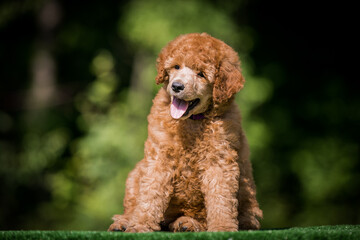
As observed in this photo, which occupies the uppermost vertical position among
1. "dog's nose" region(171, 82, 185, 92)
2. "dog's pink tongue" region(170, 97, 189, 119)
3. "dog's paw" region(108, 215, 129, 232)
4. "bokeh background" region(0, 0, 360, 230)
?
"bokeh background" region(0, 0, 360, 230)

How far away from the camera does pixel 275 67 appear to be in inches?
472

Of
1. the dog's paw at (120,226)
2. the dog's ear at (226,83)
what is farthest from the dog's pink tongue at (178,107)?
the dog's paw at (120,226)

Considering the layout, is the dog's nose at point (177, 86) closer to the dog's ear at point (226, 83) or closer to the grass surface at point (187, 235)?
the dog's ear at point (226, 83)

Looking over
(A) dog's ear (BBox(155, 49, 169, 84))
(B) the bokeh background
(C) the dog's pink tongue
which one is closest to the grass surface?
(C) the dog's pink tongue

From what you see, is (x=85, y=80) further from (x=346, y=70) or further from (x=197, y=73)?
(x=197, y=73)

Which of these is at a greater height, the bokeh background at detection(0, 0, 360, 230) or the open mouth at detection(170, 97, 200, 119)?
the bokeh background at detection(0, 0, 360, 230)

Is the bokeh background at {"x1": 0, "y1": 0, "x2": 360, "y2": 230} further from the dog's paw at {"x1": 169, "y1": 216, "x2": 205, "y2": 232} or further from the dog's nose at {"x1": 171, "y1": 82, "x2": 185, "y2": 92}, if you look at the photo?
the dog's nose at {"x1": 171, "y1": 82, "x2": 185, "y2": 92}

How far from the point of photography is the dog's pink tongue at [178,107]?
3.72m

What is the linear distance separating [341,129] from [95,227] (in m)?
6.88

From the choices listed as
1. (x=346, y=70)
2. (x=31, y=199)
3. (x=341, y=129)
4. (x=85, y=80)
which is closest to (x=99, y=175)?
(x=31, y=199)

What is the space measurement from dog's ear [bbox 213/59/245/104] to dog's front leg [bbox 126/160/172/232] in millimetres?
767

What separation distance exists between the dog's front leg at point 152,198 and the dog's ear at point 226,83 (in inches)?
30.2

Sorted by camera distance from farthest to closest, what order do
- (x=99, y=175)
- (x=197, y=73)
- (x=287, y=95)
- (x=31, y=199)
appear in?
(x=287, y=95)
(x=31, y=199)
(x=99, y=175)
(x=197, y=73)

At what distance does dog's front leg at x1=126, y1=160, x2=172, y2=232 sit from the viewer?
3695mm
